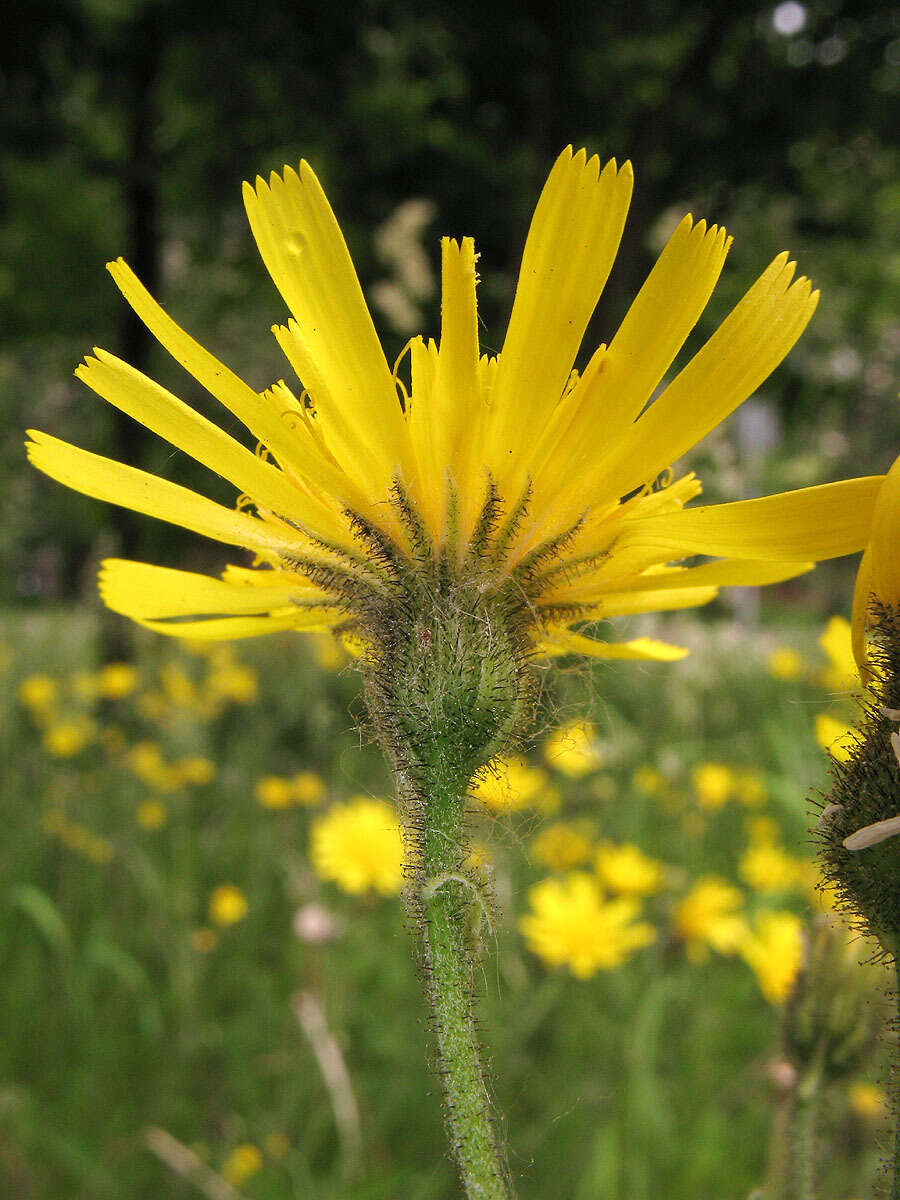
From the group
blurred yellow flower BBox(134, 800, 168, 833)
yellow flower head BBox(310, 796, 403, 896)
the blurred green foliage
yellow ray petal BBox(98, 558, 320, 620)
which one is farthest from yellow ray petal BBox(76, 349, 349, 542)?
blurred yellow flower BBox(134, 800, 168, 833)

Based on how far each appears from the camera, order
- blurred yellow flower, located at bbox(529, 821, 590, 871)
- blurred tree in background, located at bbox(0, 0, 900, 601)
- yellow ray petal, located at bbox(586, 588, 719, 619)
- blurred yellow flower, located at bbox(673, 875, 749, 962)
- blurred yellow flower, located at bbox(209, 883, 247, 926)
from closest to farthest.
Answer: yellow ray petal, located at bbox(586, 588, 719, 619), blurred yellow flower, located at bbox(673, 875, 749, 962), blurred yellow flower, located at bbox(209, 883, 247, 926), blurred yellow flower, located at bbox(529, 821, 590, 871), blurred tree in background, located at bbox(0, 0, 900, 601)

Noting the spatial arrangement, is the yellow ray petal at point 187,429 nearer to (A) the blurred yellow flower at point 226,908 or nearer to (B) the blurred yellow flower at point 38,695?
(A) the blurred yellow flower at point 226,908

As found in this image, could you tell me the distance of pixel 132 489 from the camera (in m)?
0.72

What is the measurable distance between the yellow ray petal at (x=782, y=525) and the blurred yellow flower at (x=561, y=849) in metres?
2.77

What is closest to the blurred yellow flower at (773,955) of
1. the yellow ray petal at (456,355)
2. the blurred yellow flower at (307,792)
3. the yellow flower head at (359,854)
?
the yellow flower head at (359,854)

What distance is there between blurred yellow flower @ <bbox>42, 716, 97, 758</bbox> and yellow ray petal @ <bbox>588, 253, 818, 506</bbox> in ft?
13.9

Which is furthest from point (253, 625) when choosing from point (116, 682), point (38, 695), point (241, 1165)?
point (38, 695)

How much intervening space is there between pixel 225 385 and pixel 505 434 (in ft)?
0.66

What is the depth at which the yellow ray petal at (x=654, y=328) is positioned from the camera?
24.9 inches

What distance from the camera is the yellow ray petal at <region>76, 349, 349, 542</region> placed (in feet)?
2.33

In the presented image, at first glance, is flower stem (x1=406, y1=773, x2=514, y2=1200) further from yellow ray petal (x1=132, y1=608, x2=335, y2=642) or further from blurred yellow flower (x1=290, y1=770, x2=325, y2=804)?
blurred yellow flower (x1=290, y1=770, x2=325, y2=804)

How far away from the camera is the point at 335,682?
7.15 m

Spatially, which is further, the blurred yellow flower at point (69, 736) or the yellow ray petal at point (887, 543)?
the blurred yellow flower at point (69, 736)

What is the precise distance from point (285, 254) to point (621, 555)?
13.2 inches
